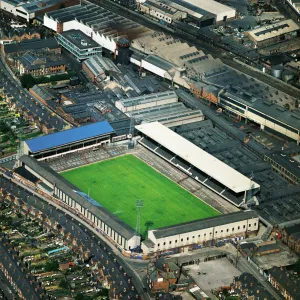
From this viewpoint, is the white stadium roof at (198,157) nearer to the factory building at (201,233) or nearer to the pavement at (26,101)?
the factory building at (201,233)

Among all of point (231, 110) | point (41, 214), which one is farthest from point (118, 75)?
point (41, 214)

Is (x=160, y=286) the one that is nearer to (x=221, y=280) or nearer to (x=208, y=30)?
(x=221, y=280)

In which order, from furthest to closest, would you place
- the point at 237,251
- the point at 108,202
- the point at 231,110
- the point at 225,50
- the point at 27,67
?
the point at 225,50 → the point at 27,67 → the point at 231,110 → the point at 108,202 → the point at 237,251

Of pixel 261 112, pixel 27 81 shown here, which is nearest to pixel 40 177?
pixel 27 81

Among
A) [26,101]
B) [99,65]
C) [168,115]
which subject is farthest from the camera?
[99,65]

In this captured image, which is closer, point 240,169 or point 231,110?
point 240,169

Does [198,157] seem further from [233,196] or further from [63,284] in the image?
[63,284]
